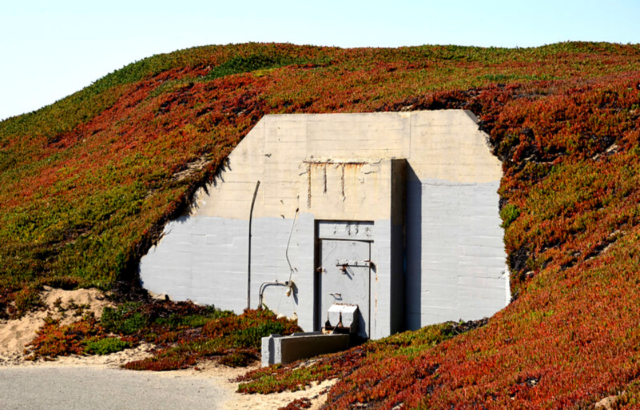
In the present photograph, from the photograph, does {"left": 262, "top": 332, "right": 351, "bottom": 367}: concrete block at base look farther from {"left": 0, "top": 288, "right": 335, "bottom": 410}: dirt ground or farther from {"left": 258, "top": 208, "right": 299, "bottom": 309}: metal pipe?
{"left": 258, "top": 208, "right": 299, "bottom": 309}: metal pipe

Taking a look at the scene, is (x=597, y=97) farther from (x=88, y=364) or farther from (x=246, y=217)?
(x=88, y=364)

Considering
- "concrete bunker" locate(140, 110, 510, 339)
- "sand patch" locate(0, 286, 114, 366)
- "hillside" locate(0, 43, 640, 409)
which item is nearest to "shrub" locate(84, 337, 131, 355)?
"sand patch" locate(0, 286, 114, 366)

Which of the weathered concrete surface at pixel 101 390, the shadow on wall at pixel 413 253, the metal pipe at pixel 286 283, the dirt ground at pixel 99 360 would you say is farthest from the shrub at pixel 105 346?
the shadow on wall at pixel 413 253

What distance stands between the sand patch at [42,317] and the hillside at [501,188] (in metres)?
0.54

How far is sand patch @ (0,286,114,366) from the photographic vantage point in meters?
19.5

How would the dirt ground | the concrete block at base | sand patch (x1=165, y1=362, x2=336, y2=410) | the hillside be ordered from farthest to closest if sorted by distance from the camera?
the concrete block at base, the dirt ground, sand patch (x1=165, y1=362, x2=336, y2=410), the hillside

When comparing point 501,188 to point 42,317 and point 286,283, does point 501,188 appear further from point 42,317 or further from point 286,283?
point 42,317

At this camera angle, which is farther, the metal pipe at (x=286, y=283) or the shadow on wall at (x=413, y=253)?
the metal pipe at (x=286, y=283)

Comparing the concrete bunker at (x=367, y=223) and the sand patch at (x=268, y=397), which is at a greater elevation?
the concrete bunker at (x=367, y=223)

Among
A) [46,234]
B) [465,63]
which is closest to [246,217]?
[46,234]

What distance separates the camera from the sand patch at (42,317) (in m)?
19.5

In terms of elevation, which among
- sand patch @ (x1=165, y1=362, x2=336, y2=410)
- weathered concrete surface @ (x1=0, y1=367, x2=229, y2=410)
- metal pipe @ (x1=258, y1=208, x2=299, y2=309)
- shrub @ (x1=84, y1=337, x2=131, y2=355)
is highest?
metal pipe @ (x1=258, y1=208, x2=299, y2=309)

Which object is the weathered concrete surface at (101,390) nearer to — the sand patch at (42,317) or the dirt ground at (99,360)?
the dirt ground at (99,360)

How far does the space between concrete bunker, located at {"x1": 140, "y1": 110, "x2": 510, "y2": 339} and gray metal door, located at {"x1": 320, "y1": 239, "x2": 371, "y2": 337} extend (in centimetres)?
3
